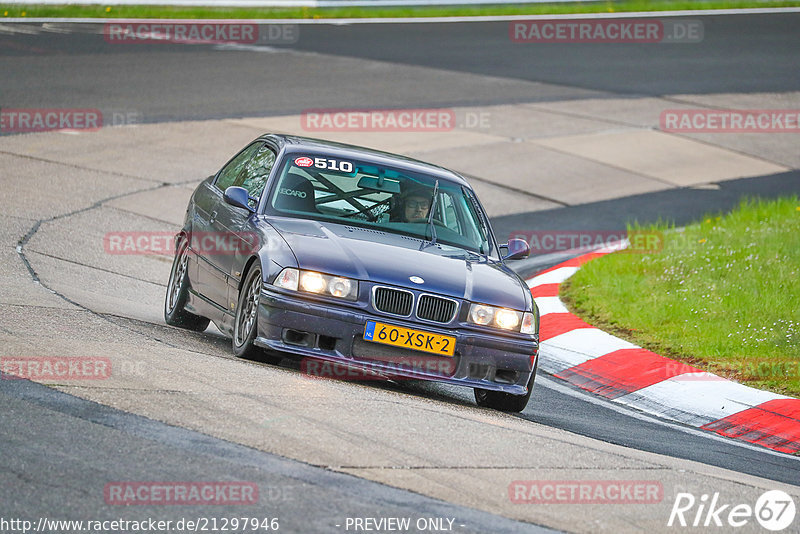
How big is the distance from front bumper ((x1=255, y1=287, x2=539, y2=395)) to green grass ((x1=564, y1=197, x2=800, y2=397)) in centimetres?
282

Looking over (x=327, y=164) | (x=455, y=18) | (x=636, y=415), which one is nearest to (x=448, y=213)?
(x=327, y=164)

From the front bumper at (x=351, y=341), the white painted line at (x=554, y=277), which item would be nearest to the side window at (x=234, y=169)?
the front bumper at (x=351, y=341)

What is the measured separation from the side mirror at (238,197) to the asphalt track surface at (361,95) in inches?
65.1

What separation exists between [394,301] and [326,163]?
5.63ft

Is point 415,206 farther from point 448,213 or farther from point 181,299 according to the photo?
point 181,299

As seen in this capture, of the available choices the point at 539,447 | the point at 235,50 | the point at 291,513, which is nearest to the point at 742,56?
the point at 235,50

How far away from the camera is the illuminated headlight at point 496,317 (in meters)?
7.75

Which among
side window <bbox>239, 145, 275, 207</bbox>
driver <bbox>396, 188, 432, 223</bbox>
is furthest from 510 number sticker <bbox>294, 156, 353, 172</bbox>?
driver <bbox>396, 188, 432, 223</bbox>

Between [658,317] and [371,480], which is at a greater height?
[371,480]

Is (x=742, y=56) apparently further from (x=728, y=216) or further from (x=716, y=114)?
(x=728, y=216)

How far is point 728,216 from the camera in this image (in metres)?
15.8

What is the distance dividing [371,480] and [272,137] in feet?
15.1

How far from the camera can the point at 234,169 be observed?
9.80 metres

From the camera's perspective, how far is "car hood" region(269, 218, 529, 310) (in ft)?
25.1
